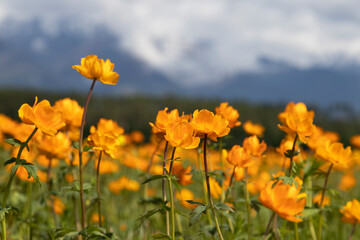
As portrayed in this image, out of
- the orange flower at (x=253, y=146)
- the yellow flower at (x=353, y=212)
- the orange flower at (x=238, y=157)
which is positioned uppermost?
the orange flower at (x=253, y=146)

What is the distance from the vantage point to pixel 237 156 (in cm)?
156

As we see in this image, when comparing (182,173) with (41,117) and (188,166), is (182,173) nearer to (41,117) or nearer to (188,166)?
(188,166)

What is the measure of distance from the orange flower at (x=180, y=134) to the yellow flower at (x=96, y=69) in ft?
0.95

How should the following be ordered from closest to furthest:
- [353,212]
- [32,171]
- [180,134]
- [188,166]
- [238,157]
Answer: [32,171], [180,134], [238,157], [353,212], [188,166]

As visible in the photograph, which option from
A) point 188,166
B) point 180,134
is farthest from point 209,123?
point 188,166

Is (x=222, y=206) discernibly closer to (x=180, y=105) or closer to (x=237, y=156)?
(x=237, y=156)

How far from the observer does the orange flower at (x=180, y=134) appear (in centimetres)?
118

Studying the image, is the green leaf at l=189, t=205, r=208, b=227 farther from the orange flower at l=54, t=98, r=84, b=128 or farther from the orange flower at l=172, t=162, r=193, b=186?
the orange flower at l=54, t=98, r=84, b=128

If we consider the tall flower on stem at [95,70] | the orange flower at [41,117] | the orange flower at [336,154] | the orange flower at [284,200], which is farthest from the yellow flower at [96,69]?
the orange flower at [336,154]

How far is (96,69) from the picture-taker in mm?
1294

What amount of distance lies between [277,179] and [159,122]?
18.6 inches

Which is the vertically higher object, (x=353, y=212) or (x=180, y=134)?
(x=180, y=134)

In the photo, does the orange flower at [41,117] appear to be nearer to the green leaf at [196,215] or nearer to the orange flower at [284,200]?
the green leaf at [196,215]

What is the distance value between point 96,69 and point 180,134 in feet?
1.28
